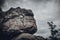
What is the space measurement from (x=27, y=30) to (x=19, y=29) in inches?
156

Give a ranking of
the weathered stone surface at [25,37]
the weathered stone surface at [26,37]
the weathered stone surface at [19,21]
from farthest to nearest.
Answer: the weathered stone surface at [19,21]
the weathered stone surface at [26,37]
the weathered stone surface at [25,37]

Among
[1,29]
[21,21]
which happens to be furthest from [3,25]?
[21,21]

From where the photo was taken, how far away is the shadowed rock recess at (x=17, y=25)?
105 m

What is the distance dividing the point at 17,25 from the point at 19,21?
9.41ft

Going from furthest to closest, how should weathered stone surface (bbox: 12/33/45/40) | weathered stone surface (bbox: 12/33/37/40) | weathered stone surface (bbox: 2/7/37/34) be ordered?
1. weathered stone surface (bbox: 2/7/37/34)
2. weathered stone surface (bbox: 12/33/45/40)
3. weathered stone surface (bbox: 12/33/37/40)

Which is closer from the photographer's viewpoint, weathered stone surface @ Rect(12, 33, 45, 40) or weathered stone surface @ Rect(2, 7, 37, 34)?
weathered stone surface @ Rect(12, 33, 45, 40)

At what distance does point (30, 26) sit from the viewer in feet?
362

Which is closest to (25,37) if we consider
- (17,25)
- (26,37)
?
(26,37)

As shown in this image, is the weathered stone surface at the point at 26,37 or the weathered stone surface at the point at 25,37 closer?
the weathered stone surface at the point at 25,37

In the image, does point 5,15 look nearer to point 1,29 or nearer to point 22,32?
point 1,29

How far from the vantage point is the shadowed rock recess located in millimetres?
105188

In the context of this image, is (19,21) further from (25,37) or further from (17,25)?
(25,37)

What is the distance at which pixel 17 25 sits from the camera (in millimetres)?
109438

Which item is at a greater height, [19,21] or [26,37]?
[19,21]
